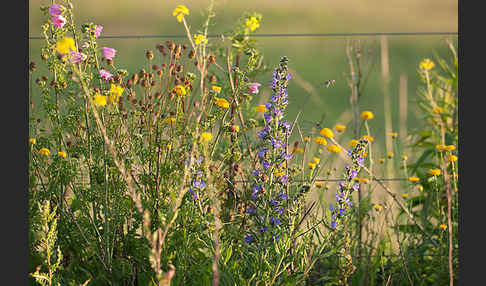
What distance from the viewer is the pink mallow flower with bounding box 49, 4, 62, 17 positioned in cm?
190

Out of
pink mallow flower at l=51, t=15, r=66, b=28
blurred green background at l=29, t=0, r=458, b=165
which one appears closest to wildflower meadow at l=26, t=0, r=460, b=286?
pink mallow flower at l=51, t=15, r=66, b=28

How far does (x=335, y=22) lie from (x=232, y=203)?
15041 mm

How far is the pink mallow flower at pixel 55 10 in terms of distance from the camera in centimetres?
190

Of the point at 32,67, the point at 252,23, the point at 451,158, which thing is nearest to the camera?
the point at 32,67

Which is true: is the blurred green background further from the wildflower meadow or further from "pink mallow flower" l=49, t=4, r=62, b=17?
"pink mallow flower" l=49, t=4, r=62, b=17

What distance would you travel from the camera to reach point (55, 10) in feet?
6.29

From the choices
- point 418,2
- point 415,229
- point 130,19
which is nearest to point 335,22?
point 418,2

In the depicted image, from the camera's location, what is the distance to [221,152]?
7.75 ft

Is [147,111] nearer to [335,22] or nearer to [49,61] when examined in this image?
[49,61]

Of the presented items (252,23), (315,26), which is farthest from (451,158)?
(315,26)

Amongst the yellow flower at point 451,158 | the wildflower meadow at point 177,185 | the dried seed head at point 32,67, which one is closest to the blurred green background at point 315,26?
the yellow flower at point 451,158

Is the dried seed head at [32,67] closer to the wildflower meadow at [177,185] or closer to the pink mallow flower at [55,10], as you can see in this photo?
the wildflower meadow at [177,185]

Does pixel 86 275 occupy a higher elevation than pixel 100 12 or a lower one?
lower

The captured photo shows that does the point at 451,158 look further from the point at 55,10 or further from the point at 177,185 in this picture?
the point at 55,10
